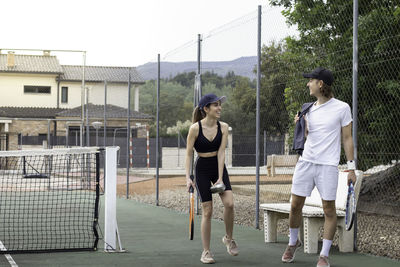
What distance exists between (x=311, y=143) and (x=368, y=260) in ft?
4.66

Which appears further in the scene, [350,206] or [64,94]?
[64,94]

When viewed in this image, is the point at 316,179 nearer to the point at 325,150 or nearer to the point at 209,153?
the point at 325,150

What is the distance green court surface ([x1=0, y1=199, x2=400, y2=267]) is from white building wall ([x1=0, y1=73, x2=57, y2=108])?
1514 inches

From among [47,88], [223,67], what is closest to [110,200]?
[223,67]

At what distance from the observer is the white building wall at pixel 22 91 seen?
47156mm

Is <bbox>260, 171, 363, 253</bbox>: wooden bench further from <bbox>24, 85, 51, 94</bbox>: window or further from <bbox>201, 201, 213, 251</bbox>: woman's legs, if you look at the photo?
<bbox>24, 85, 51, 94</bbox>: window

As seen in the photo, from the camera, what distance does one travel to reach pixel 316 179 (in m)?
6.46

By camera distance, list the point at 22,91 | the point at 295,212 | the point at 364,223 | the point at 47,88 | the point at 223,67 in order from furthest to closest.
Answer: the point at 47,88 < the point at 22,91 < the point at 223,67 < the point at 364,223 < the point at 295,212

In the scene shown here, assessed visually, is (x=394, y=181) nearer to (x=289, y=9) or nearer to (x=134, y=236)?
(x=289, y=9)

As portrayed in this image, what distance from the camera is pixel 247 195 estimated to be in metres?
16.5

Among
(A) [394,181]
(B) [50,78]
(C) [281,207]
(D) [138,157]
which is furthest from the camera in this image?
(B) [50,78]

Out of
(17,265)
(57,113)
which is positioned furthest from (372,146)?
(57,113)

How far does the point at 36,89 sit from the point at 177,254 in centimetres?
4209

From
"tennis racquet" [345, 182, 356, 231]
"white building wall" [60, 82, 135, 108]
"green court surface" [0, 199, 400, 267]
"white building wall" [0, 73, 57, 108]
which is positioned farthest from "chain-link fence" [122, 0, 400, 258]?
"white building wall" [0, 73, 57, 108]
